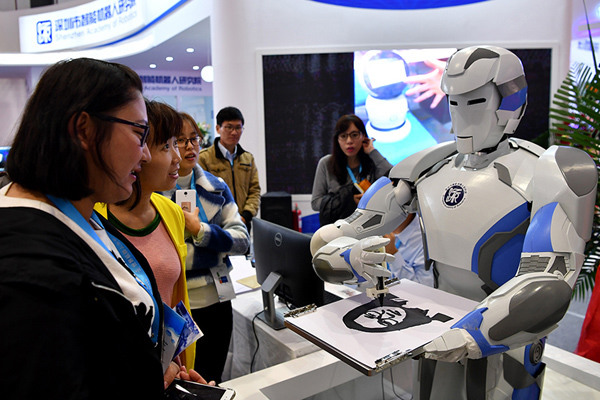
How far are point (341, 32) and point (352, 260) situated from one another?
12.8 ft

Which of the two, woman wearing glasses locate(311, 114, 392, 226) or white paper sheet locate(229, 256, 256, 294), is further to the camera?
woman wearing glasses locate(311, 114, 392, 226)

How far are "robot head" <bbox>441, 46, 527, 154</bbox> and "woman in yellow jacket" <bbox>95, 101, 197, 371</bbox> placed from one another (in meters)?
0.85

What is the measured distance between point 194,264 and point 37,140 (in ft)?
3.70

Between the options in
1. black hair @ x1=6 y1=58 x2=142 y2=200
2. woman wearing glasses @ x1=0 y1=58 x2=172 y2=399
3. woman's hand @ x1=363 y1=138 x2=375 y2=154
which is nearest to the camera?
woman wearing glasses @ x1=0 y1=58 x2=172 y2=399

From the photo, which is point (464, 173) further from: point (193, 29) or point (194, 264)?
point (193, 29)

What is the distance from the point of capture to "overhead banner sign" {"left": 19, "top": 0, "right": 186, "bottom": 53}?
697 centimetres

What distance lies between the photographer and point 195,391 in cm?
98

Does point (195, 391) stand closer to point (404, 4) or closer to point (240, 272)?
point (240, 272)

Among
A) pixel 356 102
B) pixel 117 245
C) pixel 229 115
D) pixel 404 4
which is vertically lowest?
pixel 117 245

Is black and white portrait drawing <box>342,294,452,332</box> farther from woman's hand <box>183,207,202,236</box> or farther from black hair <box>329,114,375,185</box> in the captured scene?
black hair <box>329,114,375,185</box>

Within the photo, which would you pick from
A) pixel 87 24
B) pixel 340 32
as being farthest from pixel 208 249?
pixel 87 24

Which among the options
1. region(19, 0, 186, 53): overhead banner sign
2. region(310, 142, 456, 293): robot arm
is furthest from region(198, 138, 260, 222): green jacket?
region(19, 0, 186, 53): overhead banner sign

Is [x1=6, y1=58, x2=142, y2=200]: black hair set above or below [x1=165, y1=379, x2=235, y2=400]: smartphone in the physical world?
Answer: above

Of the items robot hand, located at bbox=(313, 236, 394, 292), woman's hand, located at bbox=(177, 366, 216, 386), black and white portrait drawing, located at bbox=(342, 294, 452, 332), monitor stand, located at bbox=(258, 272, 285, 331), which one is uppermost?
robot hand, located at bbox=(313, 236, 394, 292)
